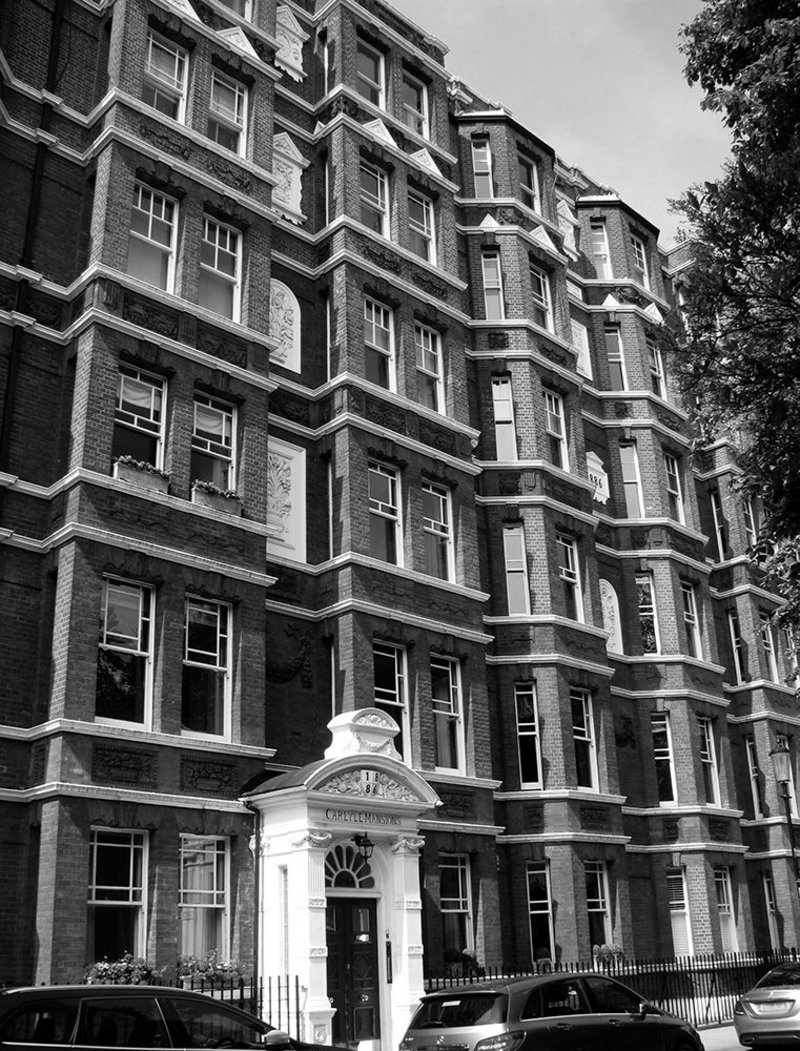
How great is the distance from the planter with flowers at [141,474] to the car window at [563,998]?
33.9 feet

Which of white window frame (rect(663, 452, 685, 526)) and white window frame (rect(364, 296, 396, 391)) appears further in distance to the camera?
white window frame (rect(663, 452, 685, 526))

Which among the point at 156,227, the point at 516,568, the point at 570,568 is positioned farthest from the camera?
the point at 570,568

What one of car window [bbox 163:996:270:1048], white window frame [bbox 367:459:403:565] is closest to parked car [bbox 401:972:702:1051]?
car window [bbox 163:996:270:1048]

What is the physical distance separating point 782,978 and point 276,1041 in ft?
36.4

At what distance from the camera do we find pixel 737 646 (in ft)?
115

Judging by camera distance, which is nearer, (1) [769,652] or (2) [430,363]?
(2) [430,363]

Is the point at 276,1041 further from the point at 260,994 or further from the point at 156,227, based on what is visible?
the point at 156,227

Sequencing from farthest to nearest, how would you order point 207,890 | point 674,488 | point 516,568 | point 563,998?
point 674,488, point 516,568, point 207,890, point 563,998

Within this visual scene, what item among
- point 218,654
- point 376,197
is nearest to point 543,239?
point 376,197

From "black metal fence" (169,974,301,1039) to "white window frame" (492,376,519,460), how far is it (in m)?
14.3

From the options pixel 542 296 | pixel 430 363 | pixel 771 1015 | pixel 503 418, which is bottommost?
pixel 771 1015

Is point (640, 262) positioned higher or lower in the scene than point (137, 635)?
higher

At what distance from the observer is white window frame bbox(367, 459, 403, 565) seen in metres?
23.8

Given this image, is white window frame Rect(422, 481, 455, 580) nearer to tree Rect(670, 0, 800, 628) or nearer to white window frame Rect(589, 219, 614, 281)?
tree Rect(670, 0, 800, 628)
